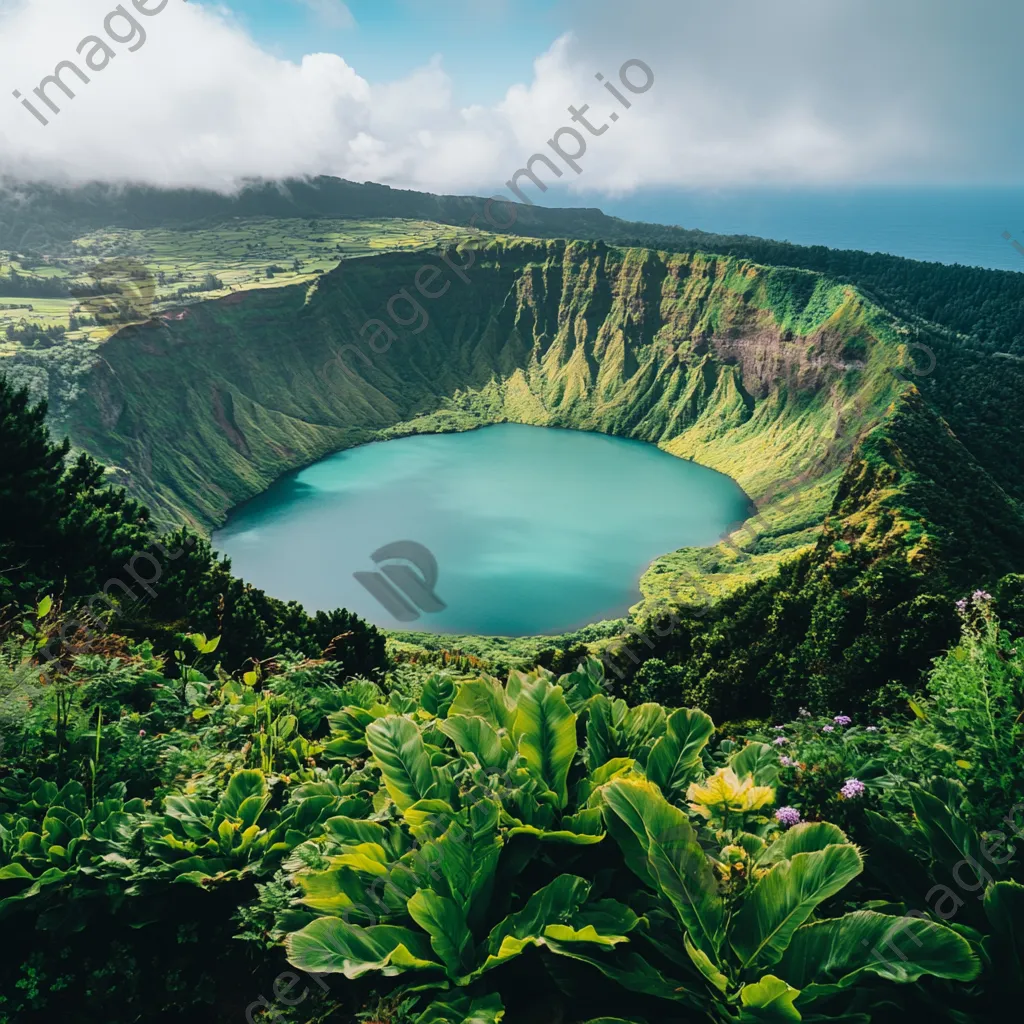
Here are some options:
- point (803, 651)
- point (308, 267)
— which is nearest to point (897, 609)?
point (803, 651)

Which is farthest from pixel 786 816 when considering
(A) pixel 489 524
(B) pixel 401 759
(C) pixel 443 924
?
(A) pixel 489 524

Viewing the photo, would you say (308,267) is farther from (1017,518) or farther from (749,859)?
(749,859)

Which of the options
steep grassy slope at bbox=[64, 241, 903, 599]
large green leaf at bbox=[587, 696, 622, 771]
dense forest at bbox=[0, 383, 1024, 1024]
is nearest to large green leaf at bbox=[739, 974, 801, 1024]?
dense forest at bbox=[0, 383, 1024, 1024]

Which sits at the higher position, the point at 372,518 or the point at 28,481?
the point at 28,481

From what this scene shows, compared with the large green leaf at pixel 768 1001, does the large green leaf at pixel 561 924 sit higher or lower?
lower

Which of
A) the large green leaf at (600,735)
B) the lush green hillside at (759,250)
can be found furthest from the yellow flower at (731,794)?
the lush green hillside at (759,250)

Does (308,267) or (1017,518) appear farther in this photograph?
(308,267)

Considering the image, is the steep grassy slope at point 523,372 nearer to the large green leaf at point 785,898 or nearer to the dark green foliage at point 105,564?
the dark green foliage at point 105,564
